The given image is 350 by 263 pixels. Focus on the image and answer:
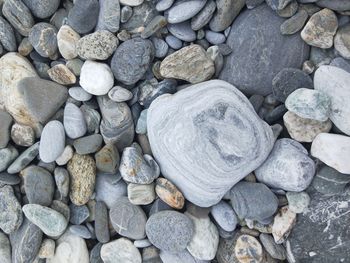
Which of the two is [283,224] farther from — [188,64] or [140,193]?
[188,64]

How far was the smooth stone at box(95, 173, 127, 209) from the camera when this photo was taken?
4.56 feet

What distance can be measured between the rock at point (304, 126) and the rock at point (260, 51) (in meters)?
0.12

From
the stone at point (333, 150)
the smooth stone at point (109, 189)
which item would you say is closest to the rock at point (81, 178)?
the smooth stone at point (109, 189)

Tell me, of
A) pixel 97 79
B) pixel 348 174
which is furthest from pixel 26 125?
pixel 348 174

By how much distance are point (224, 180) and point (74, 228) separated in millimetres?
486

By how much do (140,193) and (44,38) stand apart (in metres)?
0.57

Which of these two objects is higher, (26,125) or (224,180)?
(26,125)

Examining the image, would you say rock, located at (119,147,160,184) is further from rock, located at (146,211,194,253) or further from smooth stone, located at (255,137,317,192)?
smooth stone, located at (255,137,317,192)

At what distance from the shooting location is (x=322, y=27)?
126 cm

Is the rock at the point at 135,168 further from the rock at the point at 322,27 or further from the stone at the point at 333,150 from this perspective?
the rock at the point at 322,27

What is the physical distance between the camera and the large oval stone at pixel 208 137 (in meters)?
1.26

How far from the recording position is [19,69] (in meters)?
1.39

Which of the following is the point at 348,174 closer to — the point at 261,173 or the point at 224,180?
the point at 261,173

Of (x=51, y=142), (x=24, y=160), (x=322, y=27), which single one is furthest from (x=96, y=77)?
(x=322, y=27)
